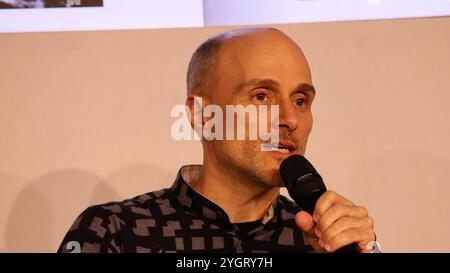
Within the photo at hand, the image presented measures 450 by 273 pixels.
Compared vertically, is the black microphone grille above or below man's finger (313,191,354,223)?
above

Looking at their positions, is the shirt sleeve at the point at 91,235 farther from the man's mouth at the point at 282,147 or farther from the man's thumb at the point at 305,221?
the man's thumb at the point at 305,221

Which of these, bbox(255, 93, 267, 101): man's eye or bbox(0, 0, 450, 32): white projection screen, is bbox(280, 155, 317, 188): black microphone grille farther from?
bbox(0, 0, 450, 32): white projection screen

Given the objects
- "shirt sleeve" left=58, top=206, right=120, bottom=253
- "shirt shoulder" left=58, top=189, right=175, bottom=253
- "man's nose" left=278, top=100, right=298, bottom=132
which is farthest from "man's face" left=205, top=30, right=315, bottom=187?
"shirt sleeve" left=58, top=206, right=120, bottom=253

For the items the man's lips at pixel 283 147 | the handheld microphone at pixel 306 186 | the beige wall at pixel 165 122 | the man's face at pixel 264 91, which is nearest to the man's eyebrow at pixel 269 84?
the man's face at pixel 264 91

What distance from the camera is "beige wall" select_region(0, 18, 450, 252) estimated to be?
180 centimetres

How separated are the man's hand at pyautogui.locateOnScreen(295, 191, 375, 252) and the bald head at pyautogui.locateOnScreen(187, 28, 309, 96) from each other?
53cm

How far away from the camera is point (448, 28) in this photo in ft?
6.12

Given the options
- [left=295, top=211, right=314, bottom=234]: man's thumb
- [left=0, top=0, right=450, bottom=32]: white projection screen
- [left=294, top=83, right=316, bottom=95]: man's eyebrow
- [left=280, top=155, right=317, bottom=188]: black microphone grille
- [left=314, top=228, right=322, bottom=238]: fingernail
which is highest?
[left=0, top=0, right=450, bottom=32]: white projection screen

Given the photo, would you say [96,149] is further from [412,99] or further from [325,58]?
[412,99]

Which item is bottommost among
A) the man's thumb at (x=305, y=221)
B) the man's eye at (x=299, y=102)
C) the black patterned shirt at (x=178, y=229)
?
the black patterned shirt at (x=178, y=229)

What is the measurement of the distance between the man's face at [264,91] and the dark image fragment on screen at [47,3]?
19.0 inches

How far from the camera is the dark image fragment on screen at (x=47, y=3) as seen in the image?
1780 mm

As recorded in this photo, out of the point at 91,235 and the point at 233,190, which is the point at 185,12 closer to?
the point at 233,190
